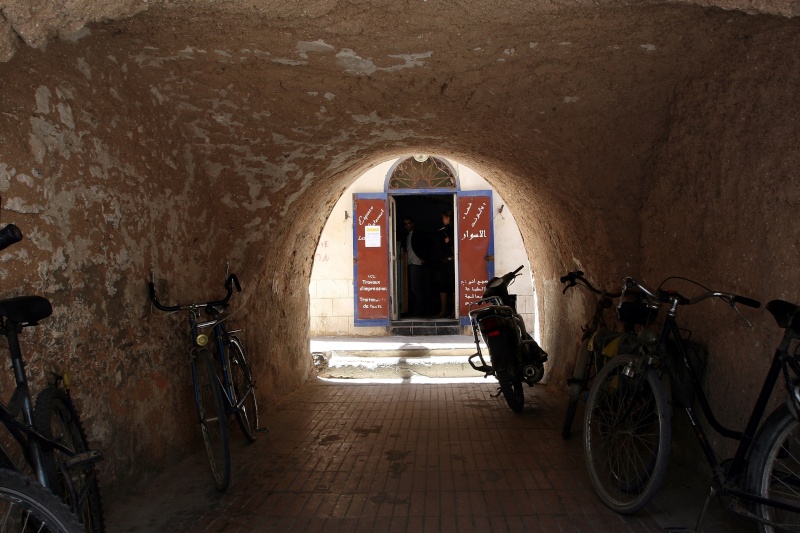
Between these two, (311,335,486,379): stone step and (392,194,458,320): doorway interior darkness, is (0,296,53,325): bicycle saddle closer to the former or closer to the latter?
(311,335,486,379): stone step

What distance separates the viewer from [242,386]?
5.08 meters

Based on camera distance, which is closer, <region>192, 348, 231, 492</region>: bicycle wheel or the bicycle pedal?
the bicycle pedal

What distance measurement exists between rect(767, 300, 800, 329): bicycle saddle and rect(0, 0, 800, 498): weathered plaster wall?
0.37 metres

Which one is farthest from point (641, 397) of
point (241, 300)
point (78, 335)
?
point (241, 300)

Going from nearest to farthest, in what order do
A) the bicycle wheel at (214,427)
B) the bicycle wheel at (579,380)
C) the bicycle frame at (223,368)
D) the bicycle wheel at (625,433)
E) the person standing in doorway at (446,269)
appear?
1. the bicycle wheel at (625,433)
2. the bicycle wheel at (214,427)
3. the bicycle frame at (223,368)
4. the bicycle wheel at (579,380)
5. the person standing in doorway at (446,269)

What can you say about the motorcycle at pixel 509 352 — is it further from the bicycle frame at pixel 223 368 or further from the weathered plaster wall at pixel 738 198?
the bicycle frame at pixel 223 368

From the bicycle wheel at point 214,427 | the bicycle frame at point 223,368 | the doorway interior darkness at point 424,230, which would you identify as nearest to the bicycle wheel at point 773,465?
the bicycle wheel at point 214,427

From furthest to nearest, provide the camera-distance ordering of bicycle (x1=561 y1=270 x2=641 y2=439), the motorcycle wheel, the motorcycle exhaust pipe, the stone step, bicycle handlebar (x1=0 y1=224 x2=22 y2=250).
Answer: the stone step
the motorcycle exhaust pipe
the motorcycle wheel
bicycle (x1=561 y1=270 x2=641 y2=439)
bicycle handlebar (x1=0 y1=224 x2=22 y2=250)

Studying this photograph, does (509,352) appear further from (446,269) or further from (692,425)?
(446,269)

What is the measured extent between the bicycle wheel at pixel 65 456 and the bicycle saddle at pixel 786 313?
2.63 metres

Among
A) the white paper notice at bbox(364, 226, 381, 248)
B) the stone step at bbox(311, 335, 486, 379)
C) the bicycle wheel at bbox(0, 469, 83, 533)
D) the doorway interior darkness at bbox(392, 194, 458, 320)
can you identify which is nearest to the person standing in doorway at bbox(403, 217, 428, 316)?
the doorway interior darkness at bbox(392, 194, 458, 320)

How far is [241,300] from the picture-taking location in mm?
5367

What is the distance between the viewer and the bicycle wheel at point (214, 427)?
3615 mm

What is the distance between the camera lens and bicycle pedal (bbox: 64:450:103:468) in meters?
2.38
